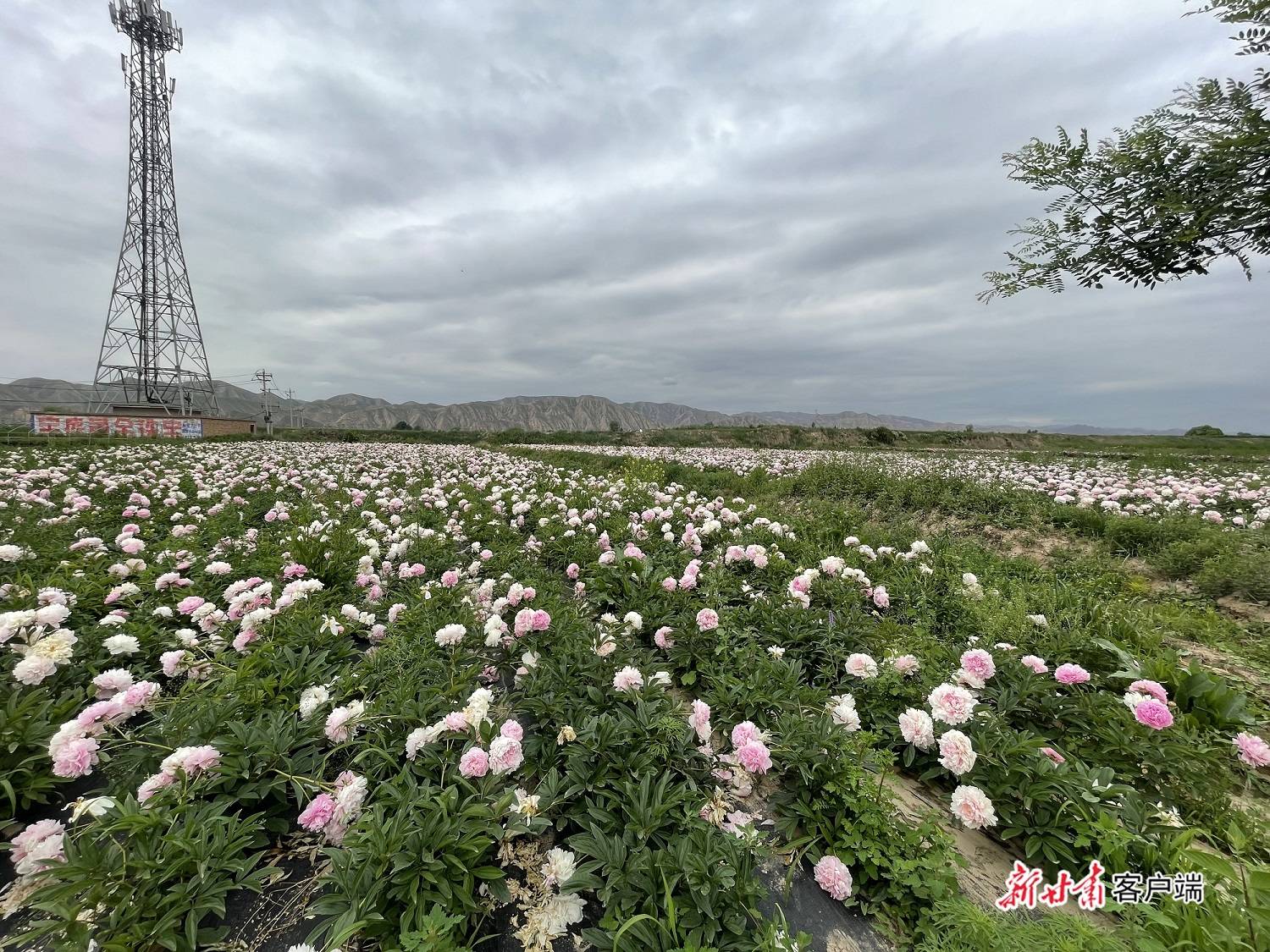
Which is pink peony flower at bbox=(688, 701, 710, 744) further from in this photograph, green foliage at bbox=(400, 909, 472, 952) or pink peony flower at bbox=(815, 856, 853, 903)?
green foliage at bbox=(400, 909, 472, 952)

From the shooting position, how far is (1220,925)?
1454 mm

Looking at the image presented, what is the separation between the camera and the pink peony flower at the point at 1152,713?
7.37 ft

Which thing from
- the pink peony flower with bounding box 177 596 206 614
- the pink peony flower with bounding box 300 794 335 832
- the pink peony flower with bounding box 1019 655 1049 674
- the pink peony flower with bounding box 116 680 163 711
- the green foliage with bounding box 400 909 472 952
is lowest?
the green foliage with bounding box 400 909 472 952

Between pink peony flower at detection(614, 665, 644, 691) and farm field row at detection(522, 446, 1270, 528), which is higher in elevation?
farm field row at detection(522, 446, 1270, 528)

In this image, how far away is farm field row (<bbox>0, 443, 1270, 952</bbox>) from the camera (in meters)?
1.74

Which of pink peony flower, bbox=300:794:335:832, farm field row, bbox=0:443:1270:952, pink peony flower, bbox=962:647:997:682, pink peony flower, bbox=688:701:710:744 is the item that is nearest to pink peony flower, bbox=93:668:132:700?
farm field row, bbox=0:443:1270:952

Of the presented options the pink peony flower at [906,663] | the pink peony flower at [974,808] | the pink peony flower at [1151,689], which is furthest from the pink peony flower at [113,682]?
the pink peony flower at [1151,689]

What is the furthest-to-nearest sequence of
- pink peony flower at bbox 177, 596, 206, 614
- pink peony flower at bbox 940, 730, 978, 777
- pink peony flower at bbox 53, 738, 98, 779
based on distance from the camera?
pink peony flower at bbox 177, 596, 206, 614 < pink peony flower at bbox 940, 730, 978, 777 < pink peony flower at bbox 53, 738, 98, 779

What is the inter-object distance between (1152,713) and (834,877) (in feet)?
6.23

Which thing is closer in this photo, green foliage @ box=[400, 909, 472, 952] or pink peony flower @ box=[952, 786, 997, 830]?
green foliage @ box=[400, 909, 472, 952]

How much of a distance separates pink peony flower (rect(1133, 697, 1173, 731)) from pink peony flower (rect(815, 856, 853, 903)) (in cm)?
177

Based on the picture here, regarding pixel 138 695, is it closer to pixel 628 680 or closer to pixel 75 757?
pixel 75 757

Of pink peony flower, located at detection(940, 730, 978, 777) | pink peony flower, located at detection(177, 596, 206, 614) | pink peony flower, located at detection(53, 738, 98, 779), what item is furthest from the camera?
pink peony flower, located at detection(177, 596, 206, 614)

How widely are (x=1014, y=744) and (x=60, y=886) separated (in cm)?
419
